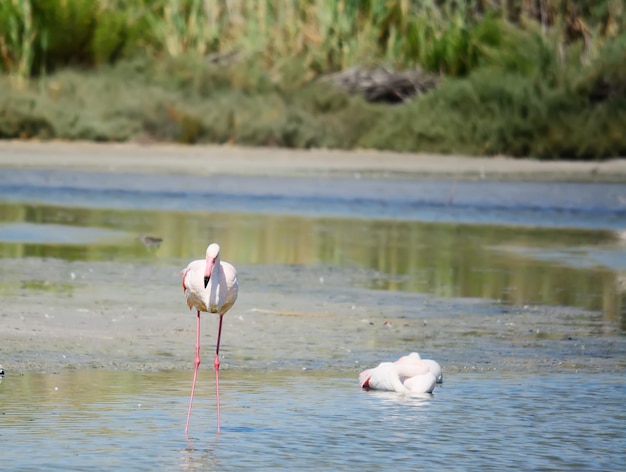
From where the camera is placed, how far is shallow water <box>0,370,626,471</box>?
7.61m

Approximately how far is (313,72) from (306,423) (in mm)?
24294

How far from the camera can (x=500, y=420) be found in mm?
8648

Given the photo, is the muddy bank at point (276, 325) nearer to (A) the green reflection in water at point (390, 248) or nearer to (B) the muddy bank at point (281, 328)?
(B) the muddy bank at point (281, 328)

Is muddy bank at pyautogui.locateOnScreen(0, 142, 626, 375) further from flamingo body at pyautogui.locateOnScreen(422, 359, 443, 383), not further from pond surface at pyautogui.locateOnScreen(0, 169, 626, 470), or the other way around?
flamingo body at pyautogui.locateOnScreen(422, 359, 443, 383)

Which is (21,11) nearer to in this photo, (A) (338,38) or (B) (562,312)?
(A) (338,38)

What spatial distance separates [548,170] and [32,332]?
16978 millimetres

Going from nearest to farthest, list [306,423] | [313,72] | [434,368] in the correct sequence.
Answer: [306,423], [434,368], [313,72]

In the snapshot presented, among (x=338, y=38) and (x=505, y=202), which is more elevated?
(x=338, y=38)

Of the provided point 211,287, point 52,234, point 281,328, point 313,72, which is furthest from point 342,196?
point 211,287

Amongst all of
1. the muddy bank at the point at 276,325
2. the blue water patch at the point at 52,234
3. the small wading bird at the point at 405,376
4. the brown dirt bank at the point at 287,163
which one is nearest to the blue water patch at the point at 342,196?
the brown dirt bank at the point at 287,163

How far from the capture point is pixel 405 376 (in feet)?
31.0

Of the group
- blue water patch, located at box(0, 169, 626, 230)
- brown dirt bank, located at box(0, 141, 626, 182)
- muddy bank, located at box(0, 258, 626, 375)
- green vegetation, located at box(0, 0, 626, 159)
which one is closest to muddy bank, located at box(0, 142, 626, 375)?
muddy bank, located at box(0, 258, 626, 375)

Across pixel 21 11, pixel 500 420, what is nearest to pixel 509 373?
pixel 500 420

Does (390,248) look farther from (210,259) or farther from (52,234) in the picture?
(210,259)
